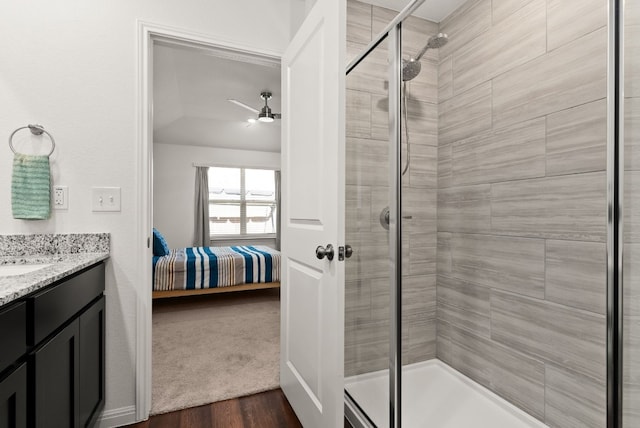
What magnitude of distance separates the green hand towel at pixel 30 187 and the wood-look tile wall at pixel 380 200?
1532 mm

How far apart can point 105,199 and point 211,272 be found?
242 centimetres

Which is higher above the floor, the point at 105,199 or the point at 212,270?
the point at 105,199

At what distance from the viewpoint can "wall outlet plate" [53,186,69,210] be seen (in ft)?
5.29

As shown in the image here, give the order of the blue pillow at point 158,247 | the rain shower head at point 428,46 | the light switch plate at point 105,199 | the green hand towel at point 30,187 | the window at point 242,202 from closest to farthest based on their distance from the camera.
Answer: the green hand towel at point 30,187
the light switch plate at point 105,199
the rain shower head at point 428,46
the blue pillow at point 158,247
the window at point 242,202

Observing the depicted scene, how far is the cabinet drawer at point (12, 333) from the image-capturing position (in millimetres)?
808

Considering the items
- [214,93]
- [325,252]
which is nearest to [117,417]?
[325,252]

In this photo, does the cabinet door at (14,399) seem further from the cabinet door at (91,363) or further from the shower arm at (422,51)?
the shower arm at (422,51)

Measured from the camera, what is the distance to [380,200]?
1675mm

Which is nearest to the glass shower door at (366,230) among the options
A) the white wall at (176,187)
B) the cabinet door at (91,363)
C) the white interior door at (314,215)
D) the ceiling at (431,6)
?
the white interior door at (314,215)

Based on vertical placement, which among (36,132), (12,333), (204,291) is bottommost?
(204,291)

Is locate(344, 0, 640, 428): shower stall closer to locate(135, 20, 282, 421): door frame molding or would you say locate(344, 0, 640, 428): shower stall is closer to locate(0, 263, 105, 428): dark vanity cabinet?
locate(135, 20, 282, 421): door frame molding

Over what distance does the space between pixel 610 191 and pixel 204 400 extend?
215 cm

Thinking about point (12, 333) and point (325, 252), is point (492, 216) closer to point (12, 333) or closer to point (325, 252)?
point (325, 252)

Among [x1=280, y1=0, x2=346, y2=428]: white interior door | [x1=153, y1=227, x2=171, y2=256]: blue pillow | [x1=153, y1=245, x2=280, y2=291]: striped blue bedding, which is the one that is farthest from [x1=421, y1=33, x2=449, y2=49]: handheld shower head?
[x1=153, y1=227, x2=171, y2=256]: blue pillow
